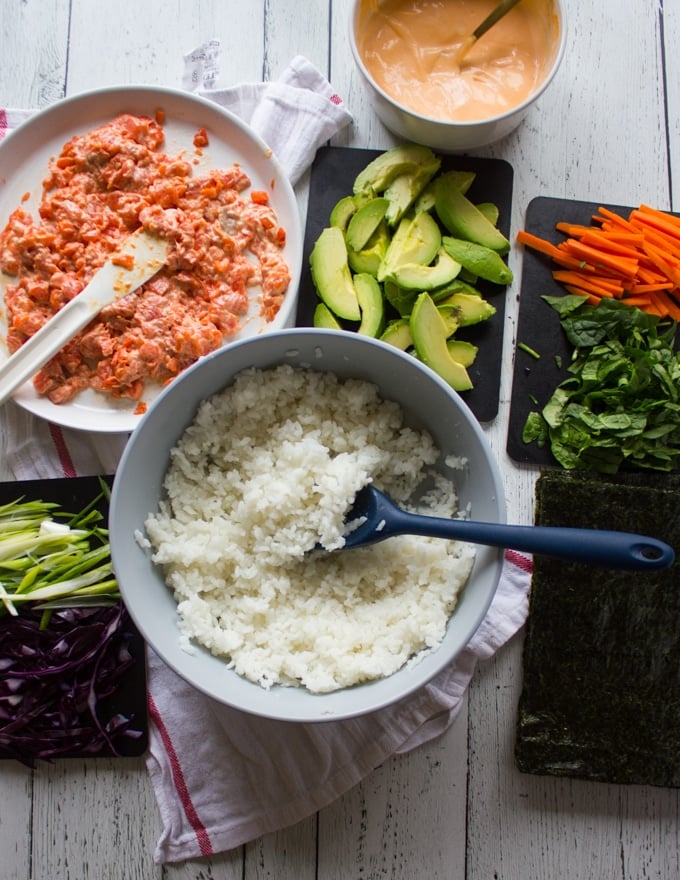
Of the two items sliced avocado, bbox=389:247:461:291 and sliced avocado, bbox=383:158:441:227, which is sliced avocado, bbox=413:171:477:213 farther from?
sliced avocado, bbox=389:247:461:291

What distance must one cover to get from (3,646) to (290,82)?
1408mm

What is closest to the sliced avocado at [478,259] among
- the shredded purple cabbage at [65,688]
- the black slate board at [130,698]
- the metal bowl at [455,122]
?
the metal bowl at [455,122]

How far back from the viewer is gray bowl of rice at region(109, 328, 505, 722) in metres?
1.40

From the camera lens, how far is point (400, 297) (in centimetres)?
175

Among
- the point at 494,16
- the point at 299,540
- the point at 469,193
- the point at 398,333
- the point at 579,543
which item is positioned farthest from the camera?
the point at 469,193

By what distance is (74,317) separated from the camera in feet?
5.34

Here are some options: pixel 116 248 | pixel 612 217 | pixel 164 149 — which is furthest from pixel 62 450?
pixel 612 217

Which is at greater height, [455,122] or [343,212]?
[455,122]

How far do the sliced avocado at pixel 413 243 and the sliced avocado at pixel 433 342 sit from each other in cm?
9

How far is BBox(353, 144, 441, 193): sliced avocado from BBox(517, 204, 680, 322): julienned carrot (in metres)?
0.28

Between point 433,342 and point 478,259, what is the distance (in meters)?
0.22

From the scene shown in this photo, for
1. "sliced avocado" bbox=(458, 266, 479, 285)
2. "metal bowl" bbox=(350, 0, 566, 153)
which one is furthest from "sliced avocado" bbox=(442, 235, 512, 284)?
"metal bowl" bbox=(350, 0, 566, 153)

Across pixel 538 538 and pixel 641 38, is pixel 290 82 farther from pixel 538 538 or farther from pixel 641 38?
pixel 538 538

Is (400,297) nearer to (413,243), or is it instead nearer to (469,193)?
(413,243)
